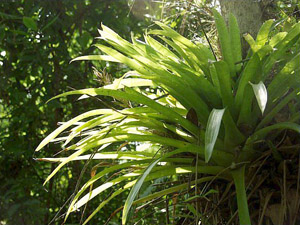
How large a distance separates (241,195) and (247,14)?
446 mm

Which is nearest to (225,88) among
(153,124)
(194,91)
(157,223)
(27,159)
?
(194,91)

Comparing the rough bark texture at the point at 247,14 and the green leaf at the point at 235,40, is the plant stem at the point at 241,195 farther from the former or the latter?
the rough bark texture at the point at 247,14

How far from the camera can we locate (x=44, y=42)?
1.71 metres

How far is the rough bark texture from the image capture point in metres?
0.95

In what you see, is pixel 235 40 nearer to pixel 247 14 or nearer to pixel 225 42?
pixel 225 42

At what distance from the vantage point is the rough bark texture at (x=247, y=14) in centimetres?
95

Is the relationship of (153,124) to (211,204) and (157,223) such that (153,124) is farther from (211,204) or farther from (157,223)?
(157,223)

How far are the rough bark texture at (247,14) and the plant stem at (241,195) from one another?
1.13 feet

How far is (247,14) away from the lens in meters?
0.96

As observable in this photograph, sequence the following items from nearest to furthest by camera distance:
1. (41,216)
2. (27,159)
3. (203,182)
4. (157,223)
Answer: (203,182), (157,223), (41,216), (27,159)

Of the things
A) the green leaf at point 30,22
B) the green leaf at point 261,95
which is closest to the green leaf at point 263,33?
the green leaf at point 261,95

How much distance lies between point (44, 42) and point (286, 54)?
45.2 inches

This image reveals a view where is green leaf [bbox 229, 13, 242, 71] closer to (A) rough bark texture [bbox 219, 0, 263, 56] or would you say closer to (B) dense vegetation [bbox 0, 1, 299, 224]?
(B) dense vegetation [bbox 0, 1, 299, 224]

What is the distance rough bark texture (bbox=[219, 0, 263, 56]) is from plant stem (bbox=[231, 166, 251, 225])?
344 millimetres
